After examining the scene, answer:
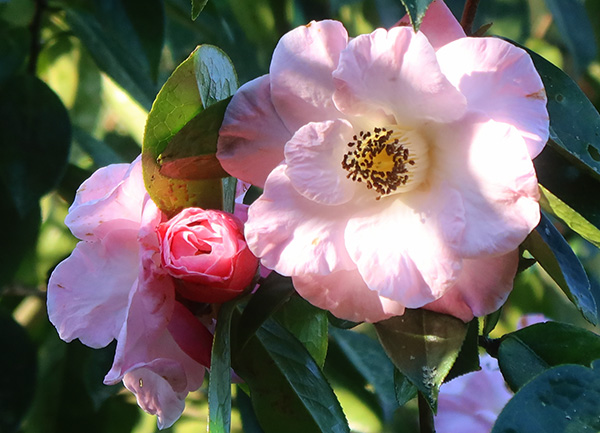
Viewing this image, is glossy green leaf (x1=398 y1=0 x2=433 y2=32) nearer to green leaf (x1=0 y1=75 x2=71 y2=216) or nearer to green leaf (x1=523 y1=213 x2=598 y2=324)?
green leaf (x1=523 y1=213 x2=598 y2=324)

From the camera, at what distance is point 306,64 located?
1.65 ft

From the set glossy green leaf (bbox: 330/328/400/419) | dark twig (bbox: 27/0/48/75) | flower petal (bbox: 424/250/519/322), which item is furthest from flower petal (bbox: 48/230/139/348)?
dark twig (bbox: 27/0/48/75)

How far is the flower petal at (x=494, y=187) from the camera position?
458 mm

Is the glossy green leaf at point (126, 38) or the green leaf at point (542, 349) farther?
the glossy green leaf at point (126, 38)

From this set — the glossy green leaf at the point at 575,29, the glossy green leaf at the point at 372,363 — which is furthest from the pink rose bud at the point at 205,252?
the glossy green leaf at the point at 575,29

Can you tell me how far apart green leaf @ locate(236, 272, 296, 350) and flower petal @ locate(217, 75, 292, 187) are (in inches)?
3.4

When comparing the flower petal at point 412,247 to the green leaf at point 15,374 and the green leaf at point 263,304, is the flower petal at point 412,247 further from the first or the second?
the green leaf at point 15,374

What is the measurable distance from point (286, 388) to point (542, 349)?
0.21 meters

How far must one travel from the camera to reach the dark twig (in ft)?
3.83

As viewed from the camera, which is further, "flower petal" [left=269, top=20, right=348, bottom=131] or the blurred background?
the blurred background

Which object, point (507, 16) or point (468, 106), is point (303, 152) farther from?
point (507, 16)

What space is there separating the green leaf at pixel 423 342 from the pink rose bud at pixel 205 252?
0.11m

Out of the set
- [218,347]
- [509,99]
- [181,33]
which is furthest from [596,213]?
[181,33]

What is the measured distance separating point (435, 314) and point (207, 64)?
234 millimetres
